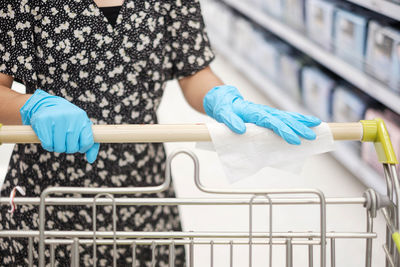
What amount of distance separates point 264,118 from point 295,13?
275cm

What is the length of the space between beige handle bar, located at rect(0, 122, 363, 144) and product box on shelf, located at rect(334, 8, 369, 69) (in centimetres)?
195

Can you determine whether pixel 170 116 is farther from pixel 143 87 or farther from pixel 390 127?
pixel 143 87

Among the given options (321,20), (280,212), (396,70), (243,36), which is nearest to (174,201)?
(396,70)

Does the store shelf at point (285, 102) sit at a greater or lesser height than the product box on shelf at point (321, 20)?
lesser

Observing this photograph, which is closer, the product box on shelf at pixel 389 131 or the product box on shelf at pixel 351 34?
the product box on shelf at pixel 389 131

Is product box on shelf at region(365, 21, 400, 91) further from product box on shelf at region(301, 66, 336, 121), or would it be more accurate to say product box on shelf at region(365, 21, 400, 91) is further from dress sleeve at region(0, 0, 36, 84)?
dress sleeve at region(0, 0, 36, 84)

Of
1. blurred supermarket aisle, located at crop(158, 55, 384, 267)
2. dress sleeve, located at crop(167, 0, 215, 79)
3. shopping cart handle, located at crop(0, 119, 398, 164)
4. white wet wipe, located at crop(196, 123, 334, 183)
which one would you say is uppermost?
dress sleeve, located at crop(167, 0, 215, 79)

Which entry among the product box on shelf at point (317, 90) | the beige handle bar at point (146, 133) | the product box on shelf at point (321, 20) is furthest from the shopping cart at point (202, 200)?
the product box on shelf at point (317, 90)

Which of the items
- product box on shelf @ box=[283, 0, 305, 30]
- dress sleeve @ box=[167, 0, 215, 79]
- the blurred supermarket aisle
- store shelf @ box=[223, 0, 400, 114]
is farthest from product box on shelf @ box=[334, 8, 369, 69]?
dress sleeve @ box=[167, 0, 215, 79]

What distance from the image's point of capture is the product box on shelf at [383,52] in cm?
256

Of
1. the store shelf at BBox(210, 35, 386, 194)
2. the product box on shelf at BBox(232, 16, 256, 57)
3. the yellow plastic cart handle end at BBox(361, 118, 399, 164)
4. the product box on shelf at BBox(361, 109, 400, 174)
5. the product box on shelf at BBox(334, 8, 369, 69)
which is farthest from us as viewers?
the product box on shelf at BBox(232, 16, 256, 57)

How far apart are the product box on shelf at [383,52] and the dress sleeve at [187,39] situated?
54.2 inches

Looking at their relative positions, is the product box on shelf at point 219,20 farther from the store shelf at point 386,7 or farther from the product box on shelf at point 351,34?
the store shelf at point 386,7

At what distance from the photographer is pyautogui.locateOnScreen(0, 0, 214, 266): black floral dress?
1314 mm
